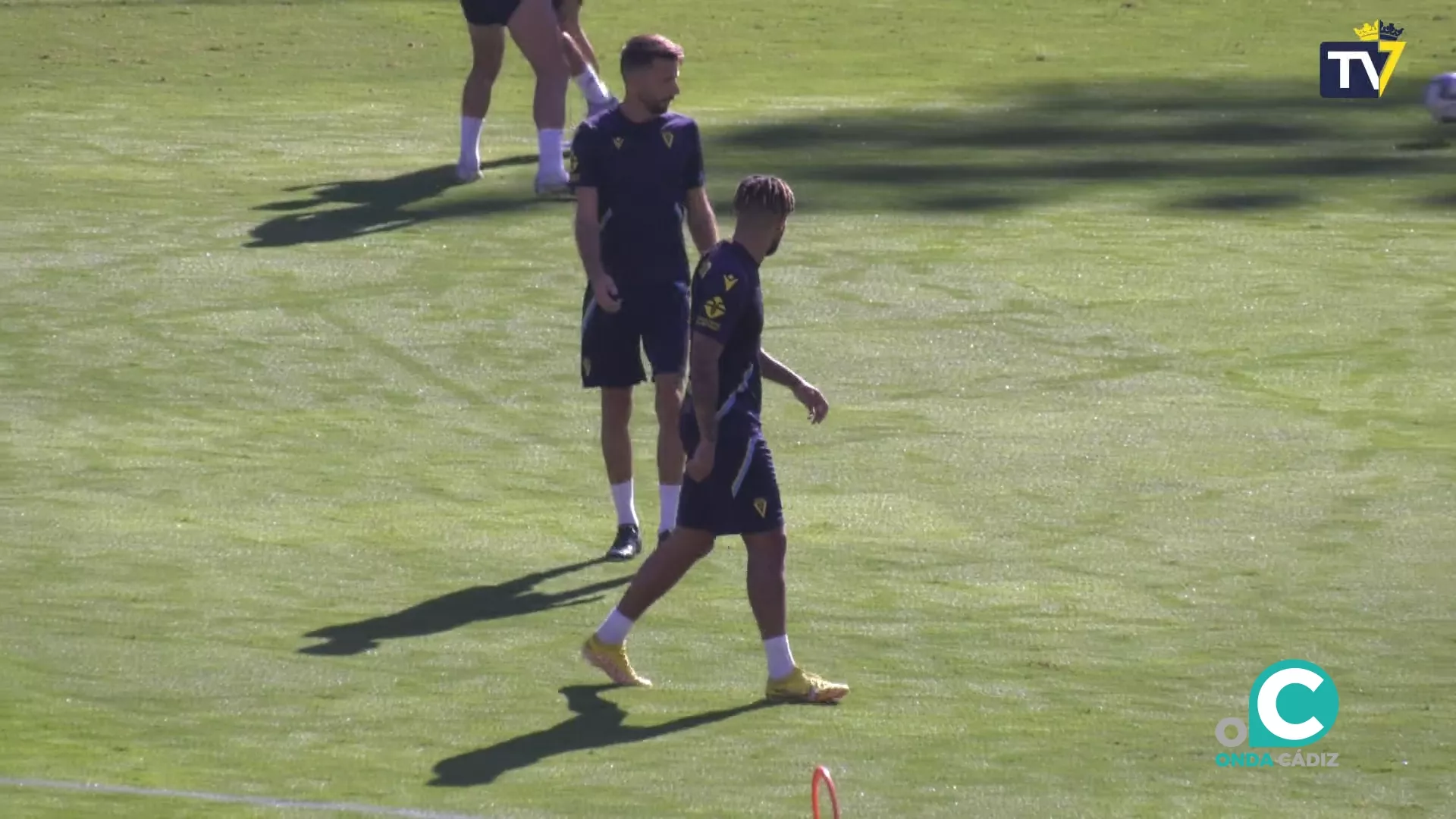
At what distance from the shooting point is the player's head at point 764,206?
7.27 metres

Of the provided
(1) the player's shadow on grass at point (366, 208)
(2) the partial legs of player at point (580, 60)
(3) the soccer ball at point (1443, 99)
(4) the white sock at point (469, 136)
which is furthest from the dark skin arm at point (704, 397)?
(3) the soccer ball at point (1443, 99)

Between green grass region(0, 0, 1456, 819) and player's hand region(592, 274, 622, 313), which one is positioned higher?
player's hand region(592, 274, 622, 313)

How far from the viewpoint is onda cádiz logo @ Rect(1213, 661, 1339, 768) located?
703cm

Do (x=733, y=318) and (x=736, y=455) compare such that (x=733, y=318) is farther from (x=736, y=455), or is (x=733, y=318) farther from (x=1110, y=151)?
(x=1110, y=151)

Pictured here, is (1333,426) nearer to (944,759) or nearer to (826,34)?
(944,759)

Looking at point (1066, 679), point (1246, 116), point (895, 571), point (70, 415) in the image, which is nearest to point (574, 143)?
point (895, 571)

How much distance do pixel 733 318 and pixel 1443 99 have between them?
1177 cm

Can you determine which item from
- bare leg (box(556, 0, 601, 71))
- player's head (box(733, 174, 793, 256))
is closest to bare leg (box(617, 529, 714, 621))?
player's head (box(733, 174, 793, 256))

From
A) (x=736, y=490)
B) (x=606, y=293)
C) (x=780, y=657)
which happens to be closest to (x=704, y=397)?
(x=736, y=490)

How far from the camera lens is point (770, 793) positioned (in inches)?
264

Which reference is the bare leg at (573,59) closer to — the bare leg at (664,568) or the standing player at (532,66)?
the standing player at (532,66)

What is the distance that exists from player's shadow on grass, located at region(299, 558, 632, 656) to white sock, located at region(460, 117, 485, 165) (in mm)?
6743

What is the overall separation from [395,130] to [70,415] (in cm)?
677

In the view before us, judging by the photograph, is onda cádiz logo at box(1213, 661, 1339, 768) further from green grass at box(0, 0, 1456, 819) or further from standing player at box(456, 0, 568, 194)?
standing player at box(456, 0, 568, 194)
